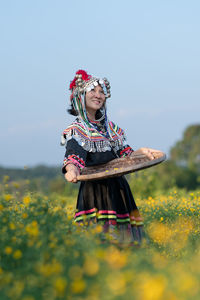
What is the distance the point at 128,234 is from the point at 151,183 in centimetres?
758

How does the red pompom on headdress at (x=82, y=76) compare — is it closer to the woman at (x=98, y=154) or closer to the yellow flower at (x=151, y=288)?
the woman at (x=98, y=154)

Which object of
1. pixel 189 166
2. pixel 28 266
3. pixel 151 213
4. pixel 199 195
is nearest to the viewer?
pixel 28 266

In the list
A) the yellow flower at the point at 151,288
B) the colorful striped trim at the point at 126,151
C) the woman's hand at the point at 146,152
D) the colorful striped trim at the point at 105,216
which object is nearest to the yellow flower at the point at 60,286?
the yellow flower at the point at 151,288

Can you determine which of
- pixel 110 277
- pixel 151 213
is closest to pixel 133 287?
pixel 110 277

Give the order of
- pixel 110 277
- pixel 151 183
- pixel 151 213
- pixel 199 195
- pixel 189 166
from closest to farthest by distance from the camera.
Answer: pixel 110 277 → pixel 151 213 → pixel 199 195 → pixel 151 183 → pixel 189 166

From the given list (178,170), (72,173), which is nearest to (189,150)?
(178,170)

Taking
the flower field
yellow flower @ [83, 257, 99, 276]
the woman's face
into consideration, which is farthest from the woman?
yellow flower @ [83, 257, 99, 276]

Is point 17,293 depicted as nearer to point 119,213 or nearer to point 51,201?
point 51,201

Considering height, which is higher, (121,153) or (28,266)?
(121,153)

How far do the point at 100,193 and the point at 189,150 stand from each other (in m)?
30.5

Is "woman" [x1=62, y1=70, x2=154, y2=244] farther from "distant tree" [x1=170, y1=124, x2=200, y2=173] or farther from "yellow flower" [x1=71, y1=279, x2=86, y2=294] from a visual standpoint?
"distant tree" [x1=170, y1=124, x2=200, y2=173]

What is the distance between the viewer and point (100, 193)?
15.1 feet

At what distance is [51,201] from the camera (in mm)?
4348

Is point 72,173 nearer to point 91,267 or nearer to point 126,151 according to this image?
point 126,151
